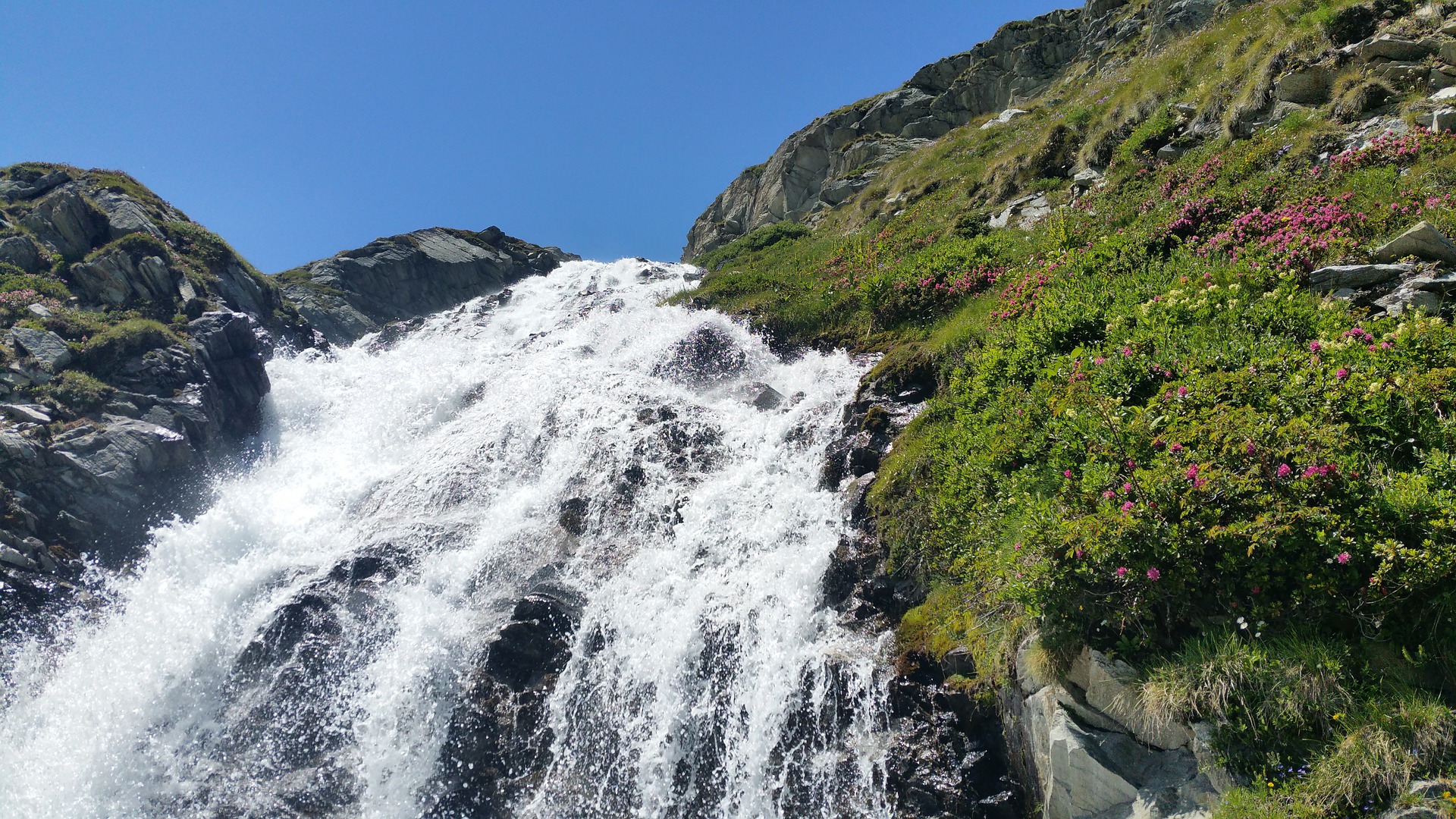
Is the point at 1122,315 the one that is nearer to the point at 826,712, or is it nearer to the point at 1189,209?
the point at 1189,209

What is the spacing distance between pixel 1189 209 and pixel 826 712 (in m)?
11.1

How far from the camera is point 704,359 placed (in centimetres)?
2108

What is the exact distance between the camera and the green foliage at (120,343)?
21.3 meters

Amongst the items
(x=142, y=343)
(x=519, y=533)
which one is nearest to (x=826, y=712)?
(x=519, y=533)

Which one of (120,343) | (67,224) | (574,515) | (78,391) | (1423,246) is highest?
(67,224)

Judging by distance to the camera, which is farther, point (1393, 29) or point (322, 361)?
point (322, 361)

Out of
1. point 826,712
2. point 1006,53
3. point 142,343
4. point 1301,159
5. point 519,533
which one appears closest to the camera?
point 826,712

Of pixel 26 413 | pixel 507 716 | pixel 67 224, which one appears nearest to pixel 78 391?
pixel 26 413

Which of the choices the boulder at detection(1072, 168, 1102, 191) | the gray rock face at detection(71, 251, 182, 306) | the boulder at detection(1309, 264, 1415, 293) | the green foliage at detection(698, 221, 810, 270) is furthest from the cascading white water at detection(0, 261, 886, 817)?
the green foliage at detection(698, 221, 810, 270)

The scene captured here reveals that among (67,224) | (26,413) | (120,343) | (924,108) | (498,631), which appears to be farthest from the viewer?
(924,108)

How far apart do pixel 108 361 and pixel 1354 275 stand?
1243 inches

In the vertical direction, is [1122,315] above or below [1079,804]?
above

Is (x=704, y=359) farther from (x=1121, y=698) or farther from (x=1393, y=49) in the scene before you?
(x=1393, y=49)

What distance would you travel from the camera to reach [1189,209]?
39.2ft
